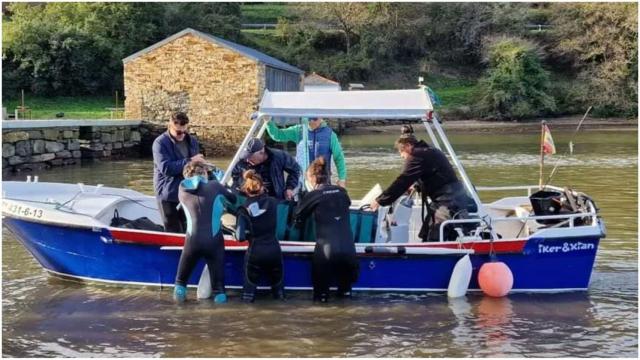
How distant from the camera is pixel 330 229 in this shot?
26.2ft

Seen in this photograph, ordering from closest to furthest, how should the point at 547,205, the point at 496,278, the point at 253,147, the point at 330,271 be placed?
the point at 330,271 → the point at 496,278 → the point at 253,147 → the point at 547,205

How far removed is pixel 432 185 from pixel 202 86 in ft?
81.8

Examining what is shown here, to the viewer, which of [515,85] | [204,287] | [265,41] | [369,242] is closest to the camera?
[204,287]

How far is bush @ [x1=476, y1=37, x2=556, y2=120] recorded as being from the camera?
51.8m

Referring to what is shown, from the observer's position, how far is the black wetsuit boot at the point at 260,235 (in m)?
7.94

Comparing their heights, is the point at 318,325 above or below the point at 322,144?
below

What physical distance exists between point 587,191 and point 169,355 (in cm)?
1323

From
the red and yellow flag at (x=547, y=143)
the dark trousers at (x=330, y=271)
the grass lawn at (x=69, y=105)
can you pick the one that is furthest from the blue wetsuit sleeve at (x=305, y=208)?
the grass lawn at (x=69, y=105)

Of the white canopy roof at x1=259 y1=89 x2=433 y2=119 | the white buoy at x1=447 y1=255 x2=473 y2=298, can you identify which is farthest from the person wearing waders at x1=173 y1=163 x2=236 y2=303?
the white buoy at x1=447 y1=255 x2=473 y2=298

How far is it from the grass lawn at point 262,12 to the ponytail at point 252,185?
198ft

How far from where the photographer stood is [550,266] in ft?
27.7

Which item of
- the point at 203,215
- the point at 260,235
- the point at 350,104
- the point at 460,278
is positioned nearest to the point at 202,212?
the point at 203,215

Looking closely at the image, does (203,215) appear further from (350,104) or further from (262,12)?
(262,12)

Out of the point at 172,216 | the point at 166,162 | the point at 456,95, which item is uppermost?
the point at 456,95
